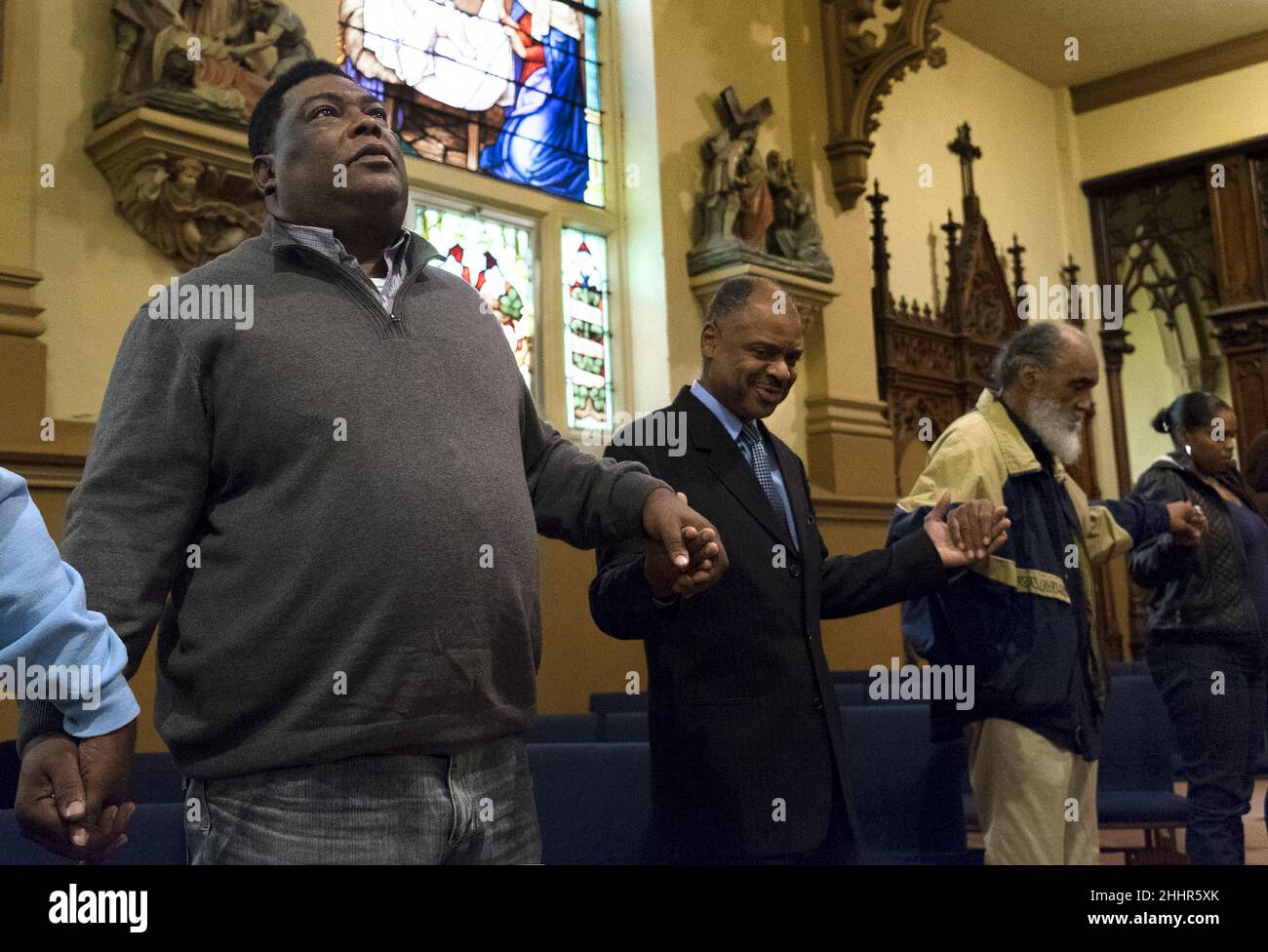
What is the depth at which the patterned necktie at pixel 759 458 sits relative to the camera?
266cm

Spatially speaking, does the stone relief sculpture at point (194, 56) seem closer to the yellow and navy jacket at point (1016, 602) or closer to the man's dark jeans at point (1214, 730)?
the yellow and navy jacket at point (1016, 602)

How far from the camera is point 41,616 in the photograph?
4.34ft

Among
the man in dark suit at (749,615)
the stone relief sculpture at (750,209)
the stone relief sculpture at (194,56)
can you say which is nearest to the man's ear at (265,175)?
the man in dark suit at (749,615)

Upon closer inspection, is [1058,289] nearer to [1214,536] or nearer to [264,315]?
[1214,536]

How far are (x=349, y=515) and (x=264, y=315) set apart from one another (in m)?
0.30

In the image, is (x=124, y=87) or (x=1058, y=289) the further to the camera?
(x=1058, y=289)

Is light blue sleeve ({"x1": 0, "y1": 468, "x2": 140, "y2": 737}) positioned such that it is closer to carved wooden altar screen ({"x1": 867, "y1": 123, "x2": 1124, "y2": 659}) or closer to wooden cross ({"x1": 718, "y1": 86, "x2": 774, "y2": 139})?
wooden cross ({"x1": 718, "y1": 86, "x2": 774, "y2": 139})

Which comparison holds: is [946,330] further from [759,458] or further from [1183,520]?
[759,458]

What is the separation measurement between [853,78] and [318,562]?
23.7 feet

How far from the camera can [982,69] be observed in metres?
10.8

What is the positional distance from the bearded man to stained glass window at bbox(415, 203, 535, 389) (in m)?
3.91

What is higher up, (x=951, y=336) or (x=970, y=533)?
(x=951, y=336)

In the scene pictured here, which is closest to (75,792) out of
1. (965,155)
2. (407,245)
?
(407,245)
